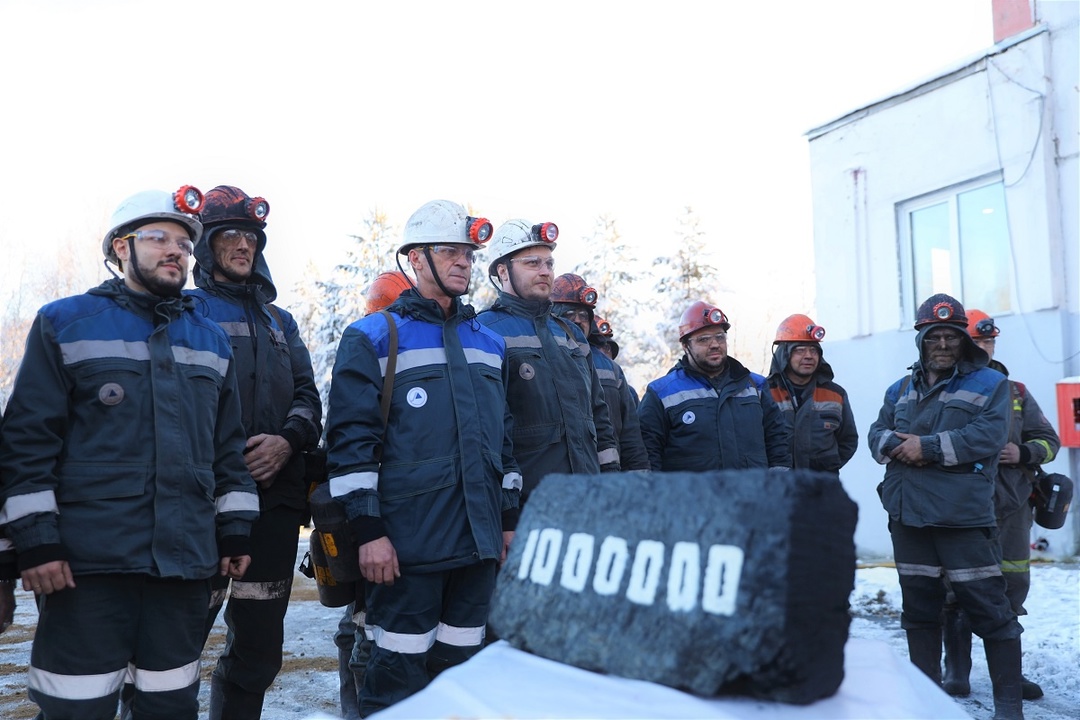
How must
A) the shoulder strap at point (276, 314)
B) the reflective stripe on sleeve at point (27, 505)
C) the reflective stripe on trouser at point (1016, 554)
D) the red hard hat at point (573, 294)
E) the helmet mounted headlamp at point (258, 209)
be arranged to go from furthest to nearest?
1. the red hard hat at point (573, 294)
2. the reflective stripe on trouser at point (1016, 554)
3. the shoulder strap at point (276, 314)
4. the helmet mounted headlamp at point (258, 209)
5. the reflective stripe on sleeve at point (27, 505)

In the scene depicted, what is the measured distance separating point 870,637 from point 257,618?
4.98m

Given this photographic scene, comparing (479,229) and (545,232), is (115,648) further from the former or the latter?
(545,232)

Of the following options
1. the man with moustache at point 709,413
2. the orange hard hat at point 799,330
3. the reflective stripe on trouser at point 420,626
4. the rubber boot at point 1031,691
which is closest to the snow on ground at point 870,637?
the rubber boot at point 1031,691

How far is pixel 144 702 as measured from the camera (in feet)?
10.9

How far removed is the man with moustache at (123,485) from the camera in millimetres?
3180

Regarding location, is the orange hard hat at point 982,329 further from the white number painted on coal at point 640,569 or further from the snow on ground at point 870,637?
the white number painted on coal at point 640,569

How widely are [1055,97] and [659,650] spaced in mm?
10786

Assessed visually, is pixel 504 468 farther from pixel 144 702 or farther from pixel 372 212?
pixel 372 212

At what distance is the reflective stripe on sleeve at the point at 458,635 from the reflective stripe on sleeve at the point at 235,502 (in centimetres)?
93

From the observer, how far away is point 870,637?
24.0 feet

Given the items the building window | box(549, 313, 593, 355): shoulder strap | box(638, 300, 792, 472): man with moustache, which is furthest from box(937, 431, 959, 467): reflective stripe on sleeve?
the building window

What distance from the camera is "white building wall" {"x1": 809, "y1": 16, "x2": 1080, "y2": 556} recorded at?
10336 mm

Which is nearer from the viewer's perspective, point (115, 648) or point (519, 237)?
point (115, 648)

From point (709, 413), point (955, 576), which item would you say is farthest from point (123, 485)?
point (955, 576)
